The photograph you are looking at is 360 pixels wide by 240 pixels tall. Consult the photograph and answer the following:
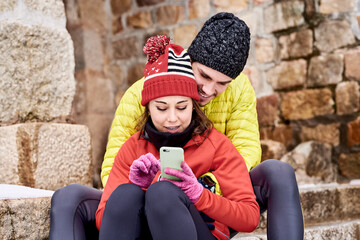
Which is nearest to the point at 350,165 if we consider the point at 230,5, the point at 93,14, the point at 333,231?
the point at 333,231

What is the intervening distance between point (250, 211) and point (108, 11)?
316cm

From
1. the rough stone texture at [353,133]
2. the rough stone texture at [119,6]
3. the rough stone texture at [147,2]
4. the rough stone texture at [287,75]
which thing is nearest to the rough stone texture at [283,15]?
the rough stone texture at [287,75]

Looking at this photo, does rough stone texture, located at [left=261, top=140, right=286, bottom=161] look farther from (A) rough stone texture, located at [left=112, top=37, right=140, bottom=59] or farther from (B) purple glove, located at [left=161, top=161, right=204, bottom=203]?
(B) purple glove, located at [left=161, top=161, right=204, bottom=203]

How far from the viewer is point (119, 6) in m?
4.12

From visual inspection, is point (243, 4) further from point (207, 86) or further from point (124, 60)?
point (207, 86)

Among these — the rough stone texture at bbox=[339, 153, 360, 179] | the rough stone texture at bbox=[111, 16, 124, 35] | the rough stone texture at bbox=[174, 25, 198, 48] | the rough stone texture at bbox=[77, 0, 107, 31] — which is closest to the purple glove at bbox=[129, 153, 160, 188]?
the rough stone texture at bbox=[339, 153, 360, 179]

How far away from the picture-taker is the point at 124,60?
13.5ft

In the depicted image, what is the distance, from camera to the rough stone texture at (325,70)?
322cm

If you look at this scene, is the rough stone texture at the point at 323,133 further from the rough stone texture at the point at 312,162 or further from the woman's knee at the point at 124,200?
the woman's knee at the point at 124,200

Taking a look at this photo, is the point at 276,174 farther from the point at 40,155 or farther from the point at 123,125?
the point at 40,155

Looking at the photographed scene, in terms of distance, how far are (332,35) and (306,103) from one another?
536 mm

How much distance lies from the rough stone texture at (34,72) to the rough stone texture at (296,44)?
1.87m

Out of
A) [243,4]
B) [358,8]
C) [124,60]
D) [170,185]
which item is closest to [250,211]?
[170,185]

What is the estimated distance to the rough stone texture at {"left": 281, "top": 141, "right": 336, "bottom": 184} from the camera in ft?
10.0
